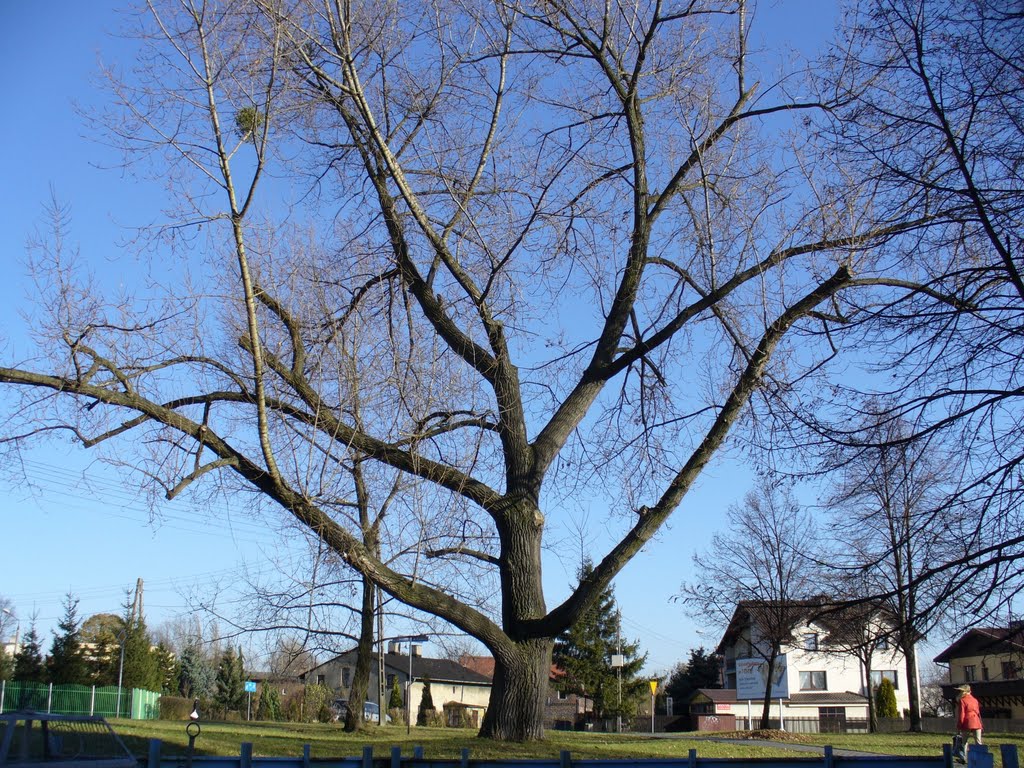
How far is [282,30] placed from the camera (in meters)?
10.7

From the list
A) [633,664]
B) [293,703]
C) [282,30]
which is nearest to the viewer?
[282,30]

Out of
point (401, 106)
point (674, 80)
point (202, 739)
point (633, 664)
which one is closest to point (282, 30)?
point (401, 106)

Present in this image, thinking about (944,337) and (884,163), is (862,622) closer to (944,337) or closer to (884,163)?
(944,337)

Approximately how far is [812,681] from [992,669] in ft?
94.2

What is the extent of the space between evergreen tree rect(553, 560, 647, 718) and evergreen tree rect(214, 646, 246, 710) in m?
20.3

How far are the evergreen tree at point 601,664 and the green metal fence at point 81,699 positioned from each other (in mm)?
24421

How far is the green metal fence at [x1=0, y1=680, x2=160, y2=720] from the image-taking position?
134 feet

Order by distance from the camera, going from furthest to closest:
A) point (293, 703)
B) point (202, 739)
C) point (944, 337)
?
point (293, 703)
point (202, 739)
point (944, 337)

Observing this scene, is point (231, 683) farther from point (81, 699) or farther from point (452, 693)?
point (452, 693)

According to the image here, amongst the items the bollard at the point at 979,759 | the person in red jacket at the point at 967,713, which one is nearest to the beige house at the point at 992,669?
the person in red jacket at the point at 967,713

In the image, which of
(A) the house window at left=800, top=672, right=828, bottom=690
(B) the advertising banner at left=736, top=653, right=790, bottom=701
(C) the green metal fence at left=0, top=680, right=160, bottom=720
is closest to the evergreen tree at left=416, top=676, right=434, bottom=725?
(C) the green metal fence at left=0, top=680, right=160, bottom=720

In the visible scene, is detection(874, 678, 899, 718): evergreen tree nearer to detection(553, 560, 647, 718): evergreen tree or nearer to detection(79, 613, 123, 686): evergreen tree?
detection(553, 560, 647, 718): evergreen tree

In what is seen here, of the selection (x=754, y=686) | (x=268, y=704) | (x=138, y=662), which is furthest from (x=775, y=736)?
(x=754, y=686)

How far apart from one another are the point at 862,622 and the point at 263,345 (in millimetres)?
7492
